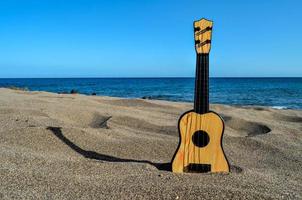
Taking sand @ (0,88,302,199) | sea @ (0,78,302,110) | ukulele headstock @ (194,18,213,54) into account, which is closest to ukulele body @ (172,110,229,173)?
sand @ (0,88,302,199)

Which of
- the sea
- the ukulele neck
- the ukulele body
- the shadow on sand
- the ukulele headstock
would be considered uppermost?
the ukulele headstock

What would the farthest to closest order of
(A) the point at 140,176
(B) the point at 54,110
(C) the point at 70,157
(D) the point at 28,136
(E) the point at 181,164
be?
(B) the point at 54,110 → (D) the point at 28,136 → (C) the point at 70,157 → (E) the point at 181,164 → (A) the point at 140,176

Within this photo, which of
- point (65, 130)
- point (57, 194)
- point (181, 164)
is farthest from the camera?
point (65, 130)

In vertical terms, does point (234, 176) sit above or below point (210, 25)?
below

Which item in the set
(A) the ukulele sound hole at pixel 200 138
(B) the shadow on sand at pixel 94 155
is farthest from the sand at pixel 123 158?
(A) the ukulele sound hole at pixel 200 138

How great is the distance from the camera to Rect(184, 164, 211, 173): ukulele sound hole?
16.6 ft

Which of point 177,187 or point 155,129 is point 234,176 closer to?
point 177,187

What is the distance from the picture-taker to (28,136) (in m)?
6.40

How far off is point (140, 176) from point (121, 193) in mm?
630

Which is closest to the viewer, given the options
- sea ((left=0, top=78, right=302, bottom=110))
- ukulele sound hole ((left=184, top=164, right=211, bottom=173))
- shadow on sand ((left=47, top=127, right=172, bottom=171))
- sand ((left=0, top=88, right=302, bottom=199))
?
sand ((left=0, top=88, right=302, bottom=199))

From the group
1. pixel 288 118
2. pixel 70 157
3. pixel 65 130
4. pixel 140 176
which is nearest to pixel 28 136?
pixel 65 130

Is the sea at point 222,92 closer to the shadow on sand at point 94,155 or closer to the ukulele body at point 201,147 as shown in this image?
the shadow on sand at point 94,155

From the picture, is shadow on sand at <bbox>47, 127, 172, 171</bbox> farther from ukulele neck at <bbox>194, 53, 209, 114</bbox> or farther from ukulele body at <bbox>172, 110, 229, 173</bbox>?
ukulele neck at <bbox>194, 53, 209, 114</bbox>

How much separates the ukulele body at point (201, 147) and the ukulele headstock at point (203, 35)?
0.77 m
